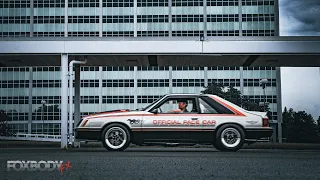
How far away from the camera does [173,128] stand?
12.8 metres

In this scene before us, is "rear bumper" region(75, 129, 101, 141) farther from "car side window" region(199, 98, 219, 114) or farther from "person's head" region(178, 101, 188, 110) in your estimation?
"car side window" region(199, 98, 219, 114)

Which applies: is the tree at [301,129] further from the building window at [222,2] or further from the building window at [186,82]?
the building window at [222,2]

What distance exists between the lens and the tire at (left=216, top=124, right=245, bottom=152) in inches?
504

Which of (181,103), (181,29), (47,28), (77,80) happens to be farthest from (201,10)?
(181,103)

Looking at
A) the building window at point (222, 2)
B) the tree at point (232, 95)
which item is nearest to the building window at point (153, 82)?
the tree at point (232, 95)

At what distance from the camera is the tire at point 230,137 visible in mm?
12805

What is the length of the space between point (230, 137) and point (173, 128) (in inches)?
58.7

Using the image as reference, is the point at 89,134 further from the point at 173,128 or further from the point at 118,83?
the point at 118,83

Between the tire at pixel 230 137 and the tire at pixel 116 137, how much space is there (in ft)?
7.65

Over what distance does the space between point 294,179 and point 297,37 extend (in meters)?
11.3

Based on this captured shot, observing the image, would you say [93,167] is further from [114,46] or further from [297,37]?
[297,37]

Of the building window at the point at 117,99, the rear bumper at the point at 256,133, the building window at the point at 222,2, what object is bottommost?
the rear bumper at the point at 256,133

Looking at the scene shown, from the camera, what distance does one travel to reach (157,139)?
12.9m

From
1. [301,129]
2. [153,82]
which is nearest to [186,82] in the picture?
[153,82]
